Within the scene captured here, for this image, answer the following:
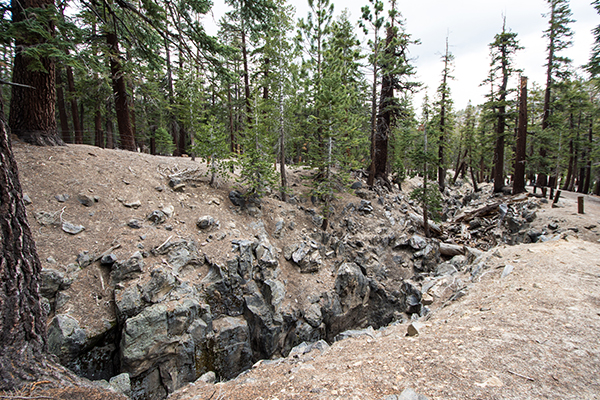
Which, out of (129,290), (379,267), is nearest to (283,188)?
(379,267)

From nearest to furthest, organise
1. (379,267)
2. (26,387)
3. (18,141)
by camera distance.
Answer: (26,387), (18,141), (379,267)

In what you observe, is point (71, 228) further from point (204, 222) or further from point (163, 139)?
point (163, 139)

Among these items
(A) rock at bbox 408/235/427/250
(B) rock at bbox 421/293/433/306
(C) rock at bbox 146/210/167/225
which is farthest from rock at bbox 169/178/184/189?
(A) rock at bbox 408/235/427/250

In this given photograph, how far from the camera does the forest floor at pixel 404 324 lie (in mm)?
2955

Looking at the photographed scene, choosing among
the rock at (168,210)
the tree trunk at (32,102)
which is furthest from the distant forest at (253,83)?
the rock at (168,210)

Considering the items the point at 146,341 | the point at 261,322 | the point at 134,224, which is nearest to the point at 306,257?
the point at 261,322

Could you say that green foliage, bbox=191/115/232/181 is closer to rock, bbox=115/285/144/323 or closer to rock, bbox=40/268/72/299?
rock, bbox=115/285/144/323

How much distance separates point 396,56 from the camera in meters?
14.3

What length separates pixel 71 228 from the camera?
6.21 meters

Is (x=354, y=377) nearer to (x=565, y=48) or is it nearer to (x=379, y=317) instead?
(x=379, y=317)

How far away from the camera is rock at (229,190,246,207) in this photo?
33.8 ft

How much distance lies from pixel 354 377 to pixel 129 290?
570 cm

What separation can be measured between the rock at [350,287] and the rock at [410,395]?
713 centimetres

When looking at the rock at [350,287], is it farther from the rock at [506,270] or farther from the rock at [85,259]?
the rock at [85,259]
